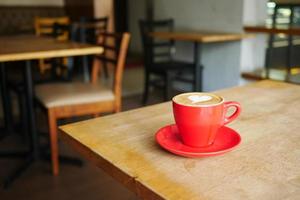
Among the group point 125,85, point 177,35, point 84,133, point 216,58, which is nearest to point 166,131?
point 84,133

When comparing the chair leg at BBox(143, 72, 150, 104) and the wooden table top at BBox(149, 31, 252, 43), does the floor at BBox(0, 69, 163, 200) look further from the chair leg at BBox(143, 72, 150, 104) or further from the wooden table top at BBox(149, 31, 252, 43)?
the wooden table top at BBox(149, 31, 252, 43)

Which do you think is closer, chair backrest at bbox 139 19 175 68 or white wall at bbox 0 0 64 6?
chair backrest at bbox 139 19 175 68

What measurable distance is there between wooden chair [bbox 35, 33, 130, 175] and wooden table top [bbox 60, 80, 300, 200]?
1313 millimetres

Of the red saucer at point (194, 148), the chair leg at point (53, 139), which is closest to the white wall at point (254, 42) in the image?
the chair leg at point (53, 139)

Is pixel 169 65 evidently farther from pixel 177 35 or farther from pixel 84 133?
pixel 84 133

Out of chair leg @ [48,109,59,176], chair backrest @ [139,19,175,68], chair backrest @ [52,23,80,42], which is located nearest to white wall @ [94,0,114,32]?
chair backrest @ [139,19,175,68]

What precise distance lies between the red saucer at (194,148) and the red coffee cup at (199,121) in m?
0.02

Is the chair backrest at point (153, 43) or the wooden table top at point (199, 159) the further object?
the chair backrest at point (153, 43)

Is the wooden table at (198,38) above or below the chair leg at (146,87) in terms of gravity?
above

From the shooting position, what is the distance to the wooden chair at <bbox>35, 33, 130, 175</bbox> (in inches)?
84.5

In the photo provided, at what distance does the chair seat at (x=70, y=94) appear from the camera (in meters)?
2.15

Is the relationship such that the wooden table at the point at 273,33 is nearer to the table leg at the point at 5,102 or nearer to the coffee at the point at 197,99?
the table leg at the point at 5,102

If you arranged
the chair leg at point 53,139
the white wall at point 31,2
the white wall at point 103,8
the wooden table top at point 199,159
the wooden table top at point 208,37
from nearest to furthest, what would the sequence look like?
the wooden table top at point 199,159 → the chair leg at point 53,139 → the wooden table top at point 208,37 → the white wall at point 103,8 → the white wall at point 31,2

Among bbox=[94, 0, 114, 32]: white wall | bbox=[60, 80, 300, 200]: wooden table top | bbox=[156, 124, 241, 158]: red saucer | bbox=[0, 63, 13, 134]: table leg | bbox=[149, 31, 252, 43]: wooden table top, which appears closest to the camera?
bbox=[60, 80, 300, 200]: wooden table top
